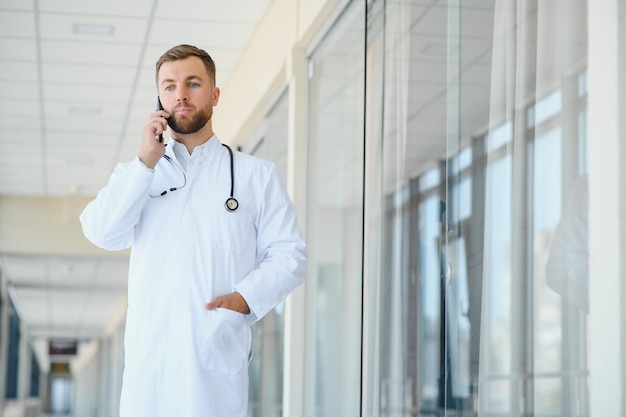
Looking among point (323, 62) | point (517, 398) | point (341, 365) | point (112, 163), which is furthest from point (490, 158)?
point (112, 163)

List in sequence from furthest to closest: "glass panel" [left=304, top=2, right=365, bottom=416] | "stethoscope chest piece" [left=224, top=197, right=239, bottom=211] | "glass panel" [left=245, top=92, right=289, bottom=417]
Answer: "glass panel" [left=245, top=92, right=289, bottom=417] < "glass panel" [left=304, top=2, right=365, bottom=416] < "stethoscope chest piece" [left=224, top=197, right=239, bottom=211]

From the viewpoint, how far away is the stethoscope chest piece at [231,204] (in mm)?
2314

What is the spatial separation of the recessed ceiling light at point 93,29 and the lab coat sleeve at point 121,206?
14.9 ft

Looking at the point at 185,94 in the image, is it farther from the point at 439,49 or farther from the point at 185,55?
the point at 439,49

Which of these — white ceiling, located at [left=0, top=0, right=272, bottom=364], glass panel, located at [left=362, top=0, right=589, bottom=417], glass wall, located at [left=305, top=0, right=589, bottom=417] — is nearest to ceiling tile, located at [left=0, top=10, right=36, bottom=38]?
white ceiling, located at [left=0, top=0, right=272, bottom=364]

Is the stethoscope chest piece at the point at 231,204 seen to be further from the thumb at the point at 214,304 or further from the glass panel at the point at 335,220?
the glass panel at the point at 335,220

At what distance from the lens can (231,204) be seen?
7.61 feet

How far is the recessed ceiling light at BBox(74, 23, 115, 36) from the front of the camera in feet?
21.8

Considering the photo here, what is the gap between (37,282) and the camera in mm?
18984

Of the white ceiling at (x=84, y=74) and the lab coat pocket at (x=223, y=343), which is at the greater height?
the white ceiling at (x=84, y=74)

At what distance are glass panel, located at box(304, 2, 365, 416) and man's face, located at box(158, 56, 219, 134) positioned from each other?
2113 mm

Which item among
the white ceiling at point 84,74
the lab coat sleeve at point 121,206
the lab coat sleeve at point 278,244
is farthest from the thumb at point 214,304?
the white ceiling at point 84,74

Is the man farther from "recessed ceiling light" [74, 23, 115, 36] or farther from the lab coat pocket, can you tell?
"recessed ceiling light" [74, 23, 115, 36]

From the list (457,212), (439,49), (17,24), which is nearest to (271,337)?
(17,24)
